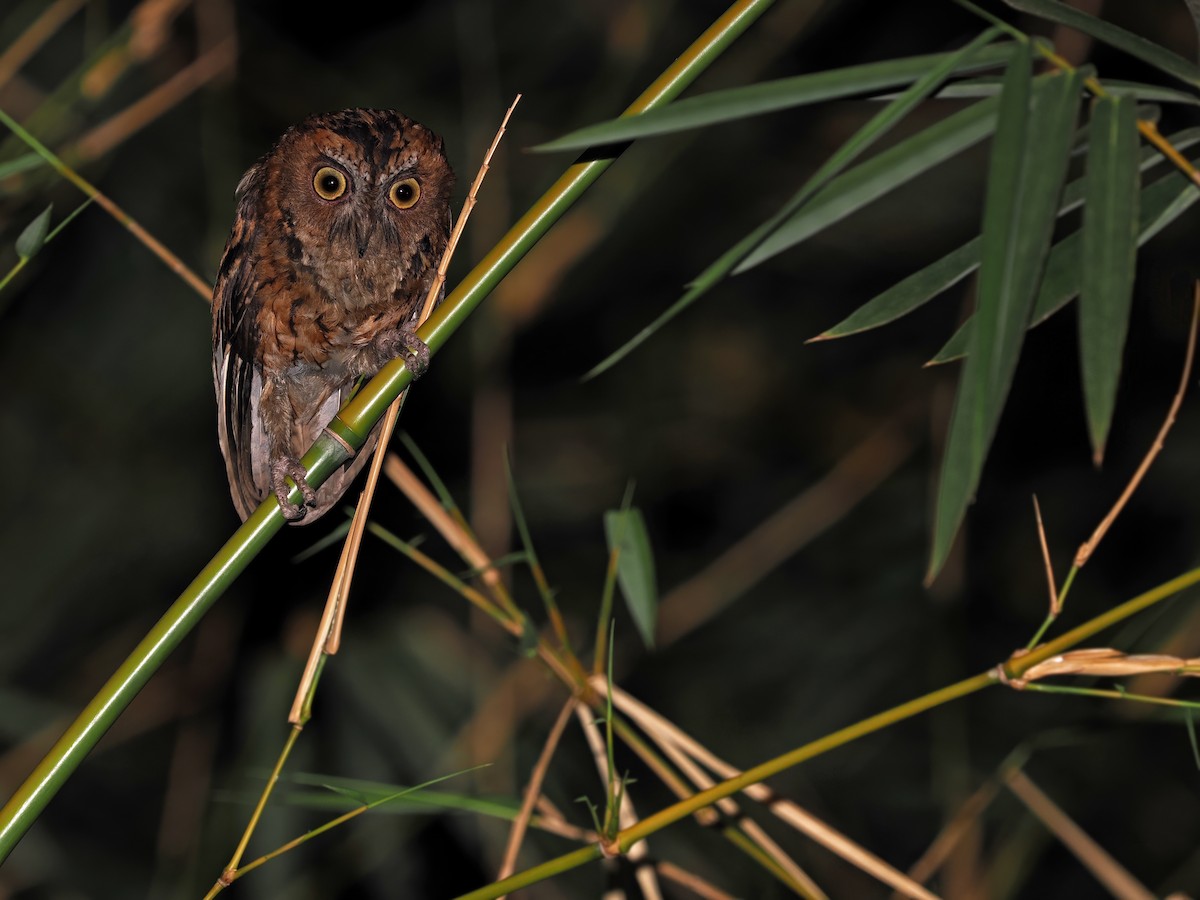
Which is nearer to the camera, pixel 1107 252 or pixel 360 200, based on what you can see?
pixel 1107 252

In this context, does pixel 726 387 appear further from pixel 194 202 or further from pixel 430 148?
pixel 430 148

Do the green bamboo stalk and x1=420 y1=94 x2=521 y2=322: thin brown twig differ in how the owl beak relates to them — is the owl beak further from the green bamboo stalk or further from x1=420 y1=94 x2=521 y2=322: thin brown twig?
the green bamboo stalk

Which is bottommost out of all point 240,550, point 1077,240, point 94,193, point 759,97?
point 240,550

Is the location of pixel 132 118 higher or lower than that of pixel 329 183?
lower

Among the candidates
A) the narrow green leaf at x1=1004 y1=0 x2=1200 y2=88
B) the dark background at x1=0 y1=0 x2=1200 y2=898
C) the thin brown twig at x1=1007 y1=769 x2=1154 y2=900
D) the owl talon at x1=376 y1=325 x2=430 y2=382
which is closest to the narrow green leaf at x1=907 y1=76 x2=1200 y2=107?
the narrow green leaf at x1=1004 y1=0 x2=1200 y2=88

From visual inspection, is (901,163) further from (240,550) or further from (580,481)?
(580,481)

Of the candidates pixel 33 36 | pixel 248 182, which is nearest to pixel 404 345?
pixel 248 182

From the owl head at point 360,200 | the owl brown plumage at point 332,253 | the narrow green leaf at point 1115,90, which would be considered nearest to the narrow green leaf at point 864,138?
the narrow green leaf at point 1115,90
